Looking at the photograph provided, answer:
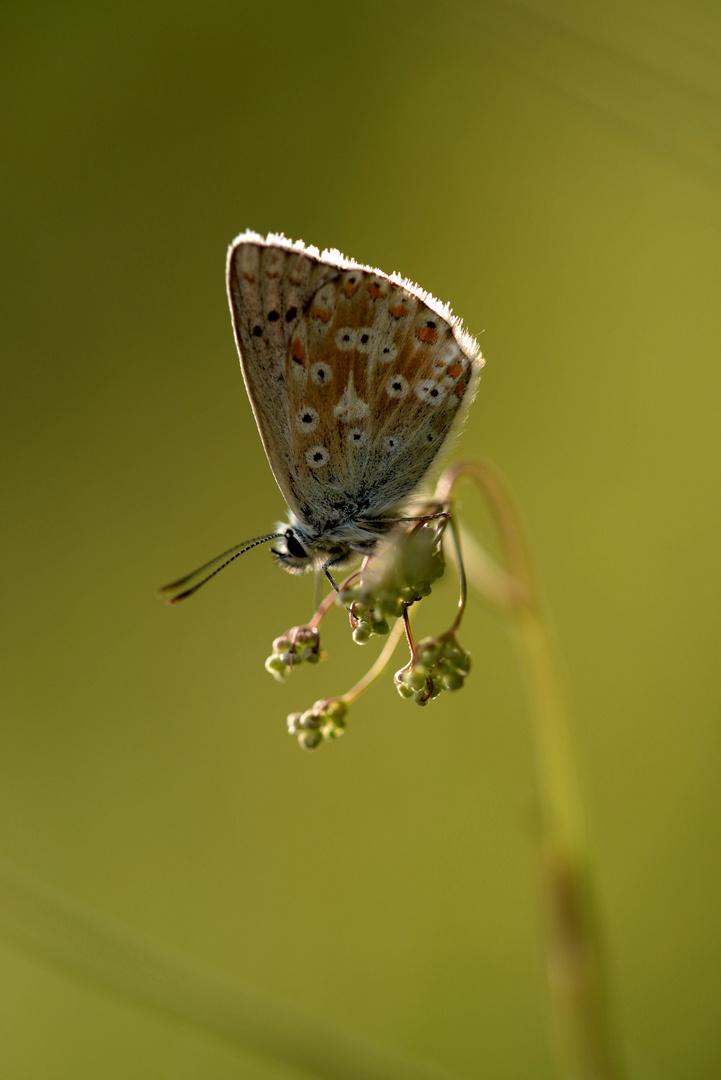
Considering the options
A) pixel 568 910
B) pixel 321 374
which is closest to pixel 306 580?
pixel 321 374

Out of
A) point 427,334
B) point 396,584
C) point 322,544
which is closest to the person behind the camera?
point 396,584

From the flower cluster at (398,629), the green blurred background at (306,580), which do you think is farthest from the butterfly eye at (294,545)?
the green blurred background at (306,580)

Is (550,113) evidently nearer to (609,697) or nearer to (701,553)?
(701,553)

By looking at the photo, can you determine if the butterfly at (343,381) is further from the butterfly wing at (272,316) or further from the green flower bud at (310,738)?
the green flower bud at (310,738)

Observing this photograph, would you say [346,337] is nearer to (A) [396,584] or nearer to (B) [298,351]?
(B) [298,351]

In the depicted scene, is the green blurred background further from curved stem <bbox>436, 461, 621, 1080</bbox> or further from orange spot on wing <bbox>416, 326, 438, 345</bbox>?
curved stem <bbox>436, 461, 621, 1080</bbox>

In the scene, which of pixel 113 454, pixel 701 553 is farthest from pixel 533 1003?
pixel 113 454
